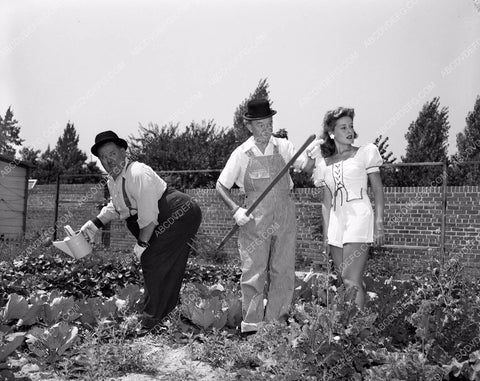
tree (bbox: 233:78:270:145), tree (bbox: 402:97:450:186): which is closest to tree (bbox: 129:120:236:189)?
tree (bbox: 233:78:270:145)

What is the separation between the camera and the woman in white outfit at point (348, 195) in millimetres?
4211

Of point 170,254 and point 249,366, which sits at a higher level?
point 170,254

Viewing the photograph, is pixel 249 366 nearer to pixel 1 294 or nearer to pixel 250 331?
pixel 250 331

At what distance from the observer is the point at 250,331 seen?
4.32 m

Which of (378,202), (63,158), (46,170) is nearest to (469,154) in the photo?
(378,202)

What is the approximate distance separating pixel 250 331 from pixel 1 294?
2.50 metres

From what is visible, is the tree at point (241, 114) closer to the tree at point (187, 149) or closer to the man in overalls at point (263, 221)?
the tree at point (187, 149)

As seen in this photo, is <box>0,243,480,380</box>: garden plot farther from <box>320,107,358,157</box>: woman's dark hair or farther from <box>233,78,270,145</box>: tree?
<box>233,78,270,145</box>: tree

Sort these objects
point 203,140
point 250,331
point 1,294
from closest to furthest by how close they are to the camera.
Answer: point 250,331 < point 1,294 < point 203,140

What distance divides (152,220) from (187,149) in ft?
46.2

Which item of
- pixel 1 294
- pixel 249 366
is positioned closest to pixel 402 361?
pixel 249 366

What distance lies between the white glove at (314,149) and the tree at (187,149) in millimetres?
11397

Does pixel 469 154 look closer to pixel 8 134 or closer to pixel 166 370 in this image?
pixel 166 370

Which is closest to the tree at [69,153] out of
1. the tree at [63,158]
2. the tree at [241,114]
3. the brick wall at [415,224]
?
the tree at [63,158]
